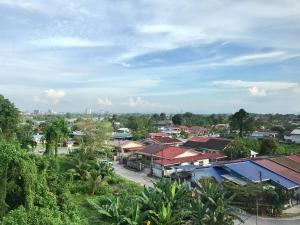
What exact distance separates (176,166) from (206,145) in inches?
736

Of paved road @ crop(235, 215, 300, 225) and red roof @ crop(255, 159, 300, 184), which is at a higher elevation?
red roof @ crop(255, 159, 300, 184)

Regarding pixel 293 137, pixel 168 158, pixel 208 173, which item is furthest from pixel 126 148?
pixel 293 137

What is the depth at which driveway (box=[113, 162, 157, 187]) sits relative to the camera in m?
35.6

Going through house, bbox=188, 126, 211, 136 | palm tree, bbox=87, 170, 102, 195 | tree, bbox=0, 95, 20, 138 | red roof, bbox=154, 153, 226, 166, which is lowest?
palm tree, bbox=87, 170, 102, 195

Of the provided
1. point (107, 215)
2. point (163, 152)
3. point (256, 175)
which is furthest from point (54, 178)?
point (163, 152)

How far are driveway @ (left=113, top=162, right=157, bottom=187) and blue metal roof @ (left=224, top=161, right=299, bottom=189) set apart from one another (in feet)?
28.2

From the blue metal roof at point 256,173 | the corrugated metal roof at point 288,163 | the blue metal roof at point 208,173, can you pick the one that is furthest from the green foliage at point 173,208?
the corrugated metal roof at point 288,163

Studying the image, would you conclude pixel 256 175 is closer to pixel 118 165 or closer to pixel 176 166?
pixel 176 166

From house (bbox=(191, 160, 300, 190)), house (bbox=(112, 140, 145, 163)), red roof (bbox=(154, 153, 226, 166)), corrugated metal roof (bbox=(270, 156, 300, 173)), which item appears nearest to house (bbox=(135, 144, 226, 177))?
red roof (bbox=(154, 153, 226, 166))

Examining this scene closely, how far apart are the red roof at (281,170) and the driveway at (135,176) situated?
34.9 feet

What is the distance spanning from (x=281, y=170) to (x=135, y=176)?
15244 mm

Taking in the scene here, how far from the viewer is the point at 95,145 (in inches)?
1737

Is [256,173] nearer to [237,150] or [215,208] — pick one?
[215,208]

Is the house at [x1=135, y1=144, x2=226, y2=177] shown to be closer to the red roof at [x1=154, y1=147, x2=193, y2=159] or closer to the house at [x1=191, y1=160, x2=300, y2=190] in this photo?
the red roof at [x1=154, y1=147, x2=193, y2=159]
